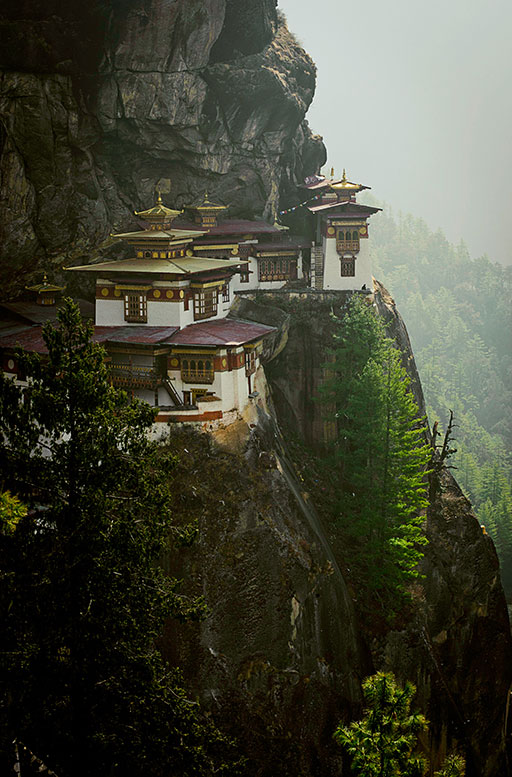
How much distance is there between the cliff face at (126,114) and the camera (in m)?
36.4

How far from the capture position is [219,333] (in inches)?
1362

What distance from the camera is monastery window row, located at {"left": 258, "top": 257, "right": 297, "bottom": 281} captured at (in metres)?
47.5

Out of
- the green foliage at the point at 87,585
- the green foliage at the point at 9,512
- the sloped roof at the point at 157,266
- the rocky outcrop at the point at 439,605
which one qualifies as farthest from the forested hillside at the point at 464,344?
the green foliage at the point at 9,512

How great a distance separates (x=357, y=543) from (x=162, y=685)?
18966 mm

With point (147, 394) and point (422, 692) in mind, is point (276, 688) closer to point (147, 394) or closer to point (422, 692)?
point (422, 692)

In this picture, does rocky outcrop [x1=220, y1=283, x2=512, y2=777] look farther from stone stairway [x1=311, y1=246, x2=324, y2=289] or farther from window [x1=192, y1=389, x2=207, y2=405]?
window [x1=192, y1=389, x2=207, y2=405]

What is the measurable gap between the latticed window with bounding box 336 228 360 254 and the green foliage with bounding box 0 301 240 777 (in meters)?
28.1

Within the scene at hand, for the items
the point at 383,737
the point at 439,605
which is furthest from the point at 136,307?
the point at 383,737

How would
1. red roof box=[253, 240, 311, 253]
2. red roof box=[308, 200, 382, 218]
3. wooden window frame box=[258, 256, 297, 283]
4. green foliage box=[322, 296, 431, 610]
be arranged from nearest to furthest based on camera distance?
green foliage box=[322, 296, 431, 610] < red roof box=[308, 200, 382, 218] < red roof box=[253, 240, 311, 253] < wooden window frame box=[258, 256, 297, 283]

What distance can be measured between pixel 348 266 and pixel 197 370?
632 inches

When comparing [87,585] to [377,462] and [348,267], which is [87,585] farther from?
[348,267]

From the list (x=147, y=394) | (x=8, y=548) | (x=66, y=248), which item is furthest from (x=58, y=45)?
(x=8, y=548)

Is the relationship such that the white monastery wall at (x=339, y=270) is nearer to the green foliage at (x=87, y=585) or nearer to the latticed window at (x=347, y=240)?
the latticed window at (x=347, y=240)

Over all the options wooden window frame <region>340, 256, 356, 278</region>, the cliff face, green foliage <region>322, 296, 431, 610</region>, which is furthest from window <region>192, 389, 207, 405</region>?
wooden window frame <region>340, 256, 356, 278</region>
